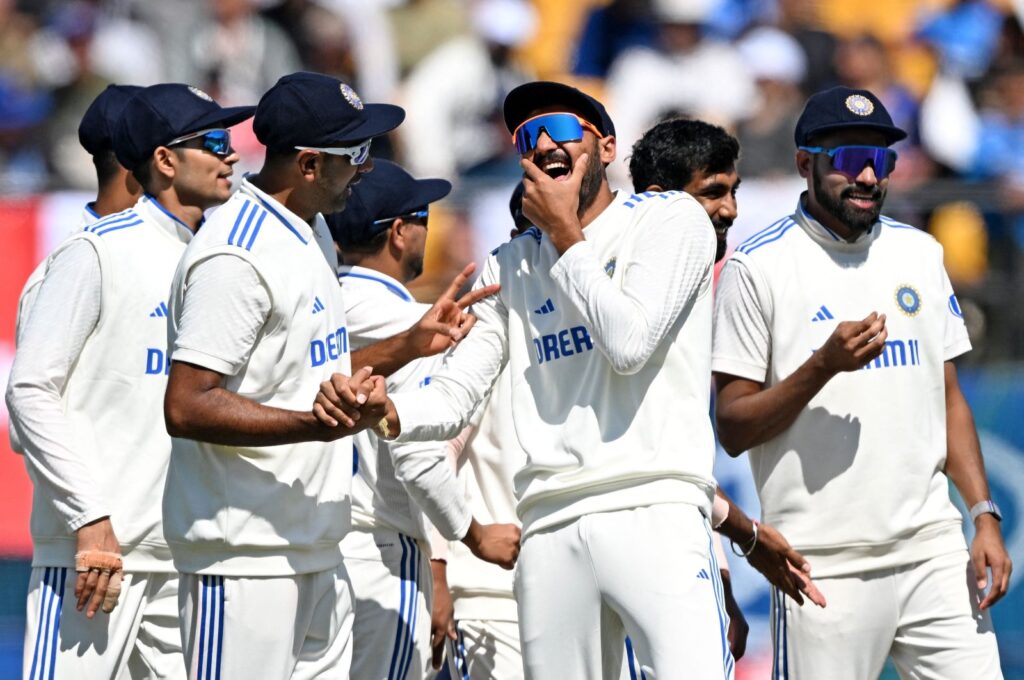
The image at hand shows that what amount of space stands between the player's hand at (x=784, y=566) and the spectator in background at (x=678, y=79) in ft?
24.7

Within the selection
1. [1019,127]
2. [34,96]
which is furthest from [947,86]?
[34,96]

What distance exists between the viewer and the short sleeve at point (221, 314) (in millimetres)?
4324

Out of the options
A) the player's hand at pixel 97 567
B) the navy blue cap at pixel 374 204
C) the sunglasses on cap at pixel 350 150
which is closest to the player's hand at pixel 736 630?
the navy blue cap at pixel 374 204

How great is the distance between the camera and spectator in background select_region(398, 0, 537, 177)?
39.7 ft

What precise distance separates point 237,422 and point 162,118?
160cm

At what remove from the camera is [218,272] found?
14.4 ft

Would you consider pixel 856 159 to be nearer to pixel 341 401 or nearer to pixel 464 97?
→ pixel 341 401

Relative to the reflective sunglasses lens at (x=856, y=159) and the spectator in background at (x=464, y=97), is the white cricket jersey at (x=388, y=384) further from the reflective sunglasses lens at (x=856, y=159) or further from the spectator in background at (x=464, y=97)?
the spectator in background at (x=464, y=97)

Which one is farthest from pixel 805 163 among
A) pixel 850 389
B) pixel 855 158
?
pixel 850 389

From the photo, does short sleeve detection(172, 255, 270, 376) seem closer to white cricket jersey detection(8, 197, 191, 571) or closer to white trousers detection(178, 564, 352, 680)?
white trousers detection(178, 564, 352, 680)

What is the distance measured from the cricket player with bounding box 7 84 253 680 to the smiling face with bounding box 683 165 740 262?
5.36 ft

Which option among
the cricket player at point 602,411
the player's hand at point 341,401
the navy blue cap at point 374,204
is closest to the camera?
the player's hand at point 341,401

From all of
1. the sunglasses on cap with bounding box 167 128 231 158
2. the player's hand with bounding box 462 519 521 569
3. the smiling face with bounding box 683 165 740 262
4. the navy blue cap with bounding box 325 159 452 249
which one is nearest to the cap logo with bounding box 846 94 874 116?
the smiling face with bounding box 683 165 740 262

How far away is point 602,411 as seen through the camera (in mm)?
4480
